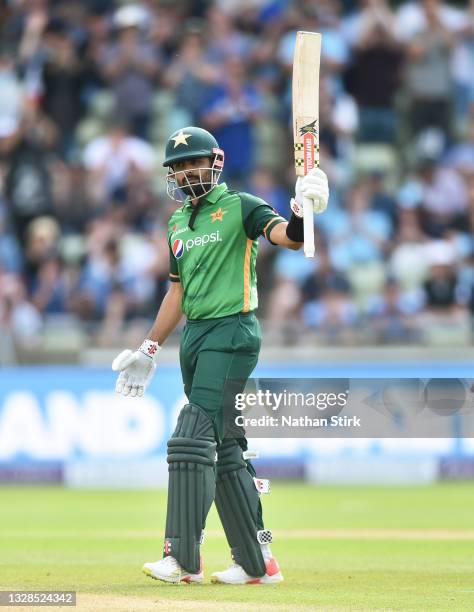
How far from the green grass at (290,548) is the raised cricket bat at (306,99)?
7.00 ft

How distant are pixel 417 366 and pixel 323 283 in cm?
157

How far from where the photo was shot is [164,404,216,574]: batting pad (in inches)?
292

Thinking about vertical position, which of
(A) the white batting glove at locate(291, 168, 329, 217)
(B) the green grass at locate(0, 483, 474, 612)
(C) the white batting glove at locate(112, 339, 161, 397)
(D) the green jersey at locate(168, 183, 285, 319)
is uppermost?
(A) the white batting glove at locate(291, 168, 329, 217)

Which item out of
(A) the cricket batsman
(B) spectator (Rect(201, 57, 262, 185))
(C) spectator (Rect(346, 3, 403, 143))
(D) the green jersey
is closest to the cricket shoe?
(A) the cricket batsman

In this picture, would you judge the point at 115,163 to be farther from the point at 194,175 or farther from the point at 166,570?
the point at 166,570

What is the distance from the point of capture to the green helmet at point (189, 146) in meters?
7.68

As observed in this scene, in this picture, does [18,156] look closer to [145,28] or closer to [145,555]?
[145,28]

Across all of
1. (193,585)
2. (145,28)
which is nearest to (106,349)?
(145,28)

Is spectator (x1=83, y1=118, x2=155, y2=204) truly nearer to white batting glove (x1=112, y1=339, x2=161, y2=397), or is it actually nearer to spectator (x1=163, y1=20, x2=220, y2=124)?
spectator (x1=163, y1=20, x2=220, y2=124)

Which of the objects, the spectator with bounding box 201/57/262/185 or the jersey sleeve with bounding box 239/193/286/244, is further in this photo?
the spectator with bounding box 201/57/262/185

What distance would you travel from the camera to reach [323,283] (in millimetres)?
16203

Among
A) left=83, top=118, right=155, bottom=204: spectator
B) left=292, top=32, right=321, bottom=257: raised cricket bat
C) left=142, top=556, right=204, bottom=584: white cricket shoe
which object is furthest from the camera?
left=83, top=118, right=155, bottom=204: spectator

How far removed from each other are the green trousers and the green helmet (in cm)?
85

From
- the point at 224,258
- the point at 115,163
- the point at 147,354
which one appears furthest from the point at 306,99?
the point at 115,163
